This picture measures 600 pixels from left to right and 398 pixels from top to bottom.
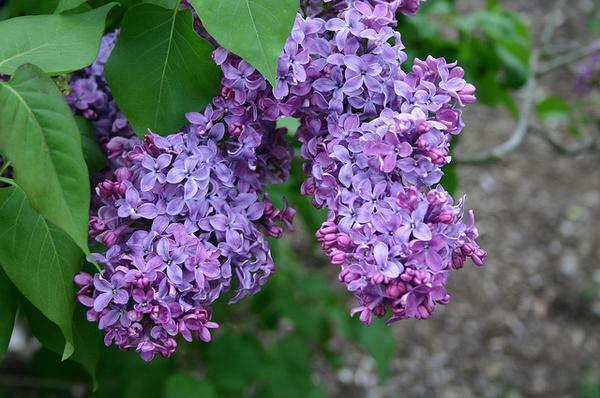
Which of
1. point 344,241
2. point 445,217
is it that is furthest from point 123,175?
point 445,217

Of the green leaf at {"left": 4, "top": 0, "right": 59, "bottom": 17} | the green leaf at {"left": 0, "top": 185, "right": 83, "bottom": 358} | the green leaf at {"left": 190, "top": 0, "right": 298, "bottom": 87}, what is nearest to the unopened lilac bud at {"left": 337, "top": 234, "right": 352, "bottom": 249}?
the green leaf at {"left": 190, "top": 0, "right": 298, "bottom": 87}

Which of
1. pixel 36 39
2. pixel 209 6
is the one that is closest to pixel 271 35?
pixel 209 6

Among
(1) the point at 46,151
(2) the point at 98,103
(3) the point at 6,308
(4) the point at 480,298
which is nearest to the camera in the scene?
(1) the point at 46,151

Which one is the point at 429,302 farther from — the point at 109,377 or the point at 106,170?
the point at 109,377

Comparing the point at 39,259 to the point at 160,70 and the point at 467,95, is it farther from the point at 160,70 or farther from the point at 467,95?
A: the point at 467,95

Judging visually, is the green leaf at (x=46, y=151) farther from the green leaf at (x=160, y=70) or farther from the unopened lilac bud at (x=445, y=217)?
the unopened lilac bud at (x=445, y=217)

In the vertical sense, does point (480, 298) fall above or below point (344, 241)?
below

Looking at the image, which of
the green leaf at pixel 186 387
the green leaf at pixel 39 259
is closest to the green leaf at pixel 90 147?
the green leaf at pixel 39 259
